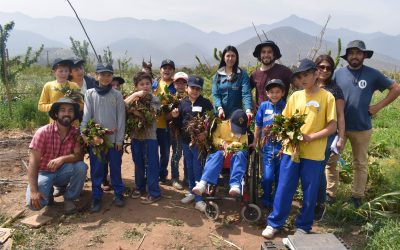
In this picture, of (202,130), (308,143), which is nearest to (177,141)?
(202,130)

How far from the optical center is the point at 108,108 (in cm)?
471

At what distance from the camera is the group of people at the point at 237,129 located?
13.2 ft

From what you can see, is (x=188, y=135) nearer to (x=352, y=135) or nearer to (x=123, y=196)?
(x=123, y=196)

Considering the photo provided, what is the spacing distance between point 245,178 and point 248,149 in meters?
0.40

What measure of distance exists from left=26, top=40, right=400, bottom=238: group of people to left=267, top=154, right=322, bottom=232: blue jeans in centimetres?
1

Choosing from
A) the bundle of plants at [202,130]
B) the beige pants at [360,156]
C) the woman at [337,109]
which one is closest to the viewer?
the woman at [337,109]

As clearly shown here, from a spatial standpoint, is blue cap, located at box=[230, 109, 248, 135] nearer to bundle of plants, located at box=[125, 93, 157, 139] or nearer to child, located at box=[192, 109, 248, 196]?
child, located at box=[192, 109, 248, 196]

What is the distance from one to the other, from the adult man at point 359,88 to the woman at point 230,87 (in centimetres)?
123

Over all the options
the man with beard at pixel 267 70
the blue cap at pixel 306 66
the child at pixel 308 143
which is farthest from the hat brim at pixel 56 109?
the blue cap at pixel 306 66

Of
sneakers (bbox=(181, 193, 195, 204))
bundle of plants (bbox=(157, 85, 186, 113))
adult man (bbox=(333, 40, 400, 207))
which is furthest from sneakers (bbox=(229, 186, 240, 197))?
adult man (bbox=(333, 40, 400, 207))

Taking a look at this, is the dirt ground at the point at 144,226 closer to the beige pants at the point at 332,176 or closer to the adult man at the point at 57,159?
the adult man at the point at 57,159

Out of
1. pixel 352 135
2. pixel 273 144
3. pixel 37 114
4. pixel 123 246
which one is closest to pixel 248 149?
pixel 273 144

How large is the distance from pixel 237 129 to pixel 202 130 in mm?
489

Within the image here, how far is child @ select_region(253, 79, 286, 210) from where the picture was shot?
4.41m
